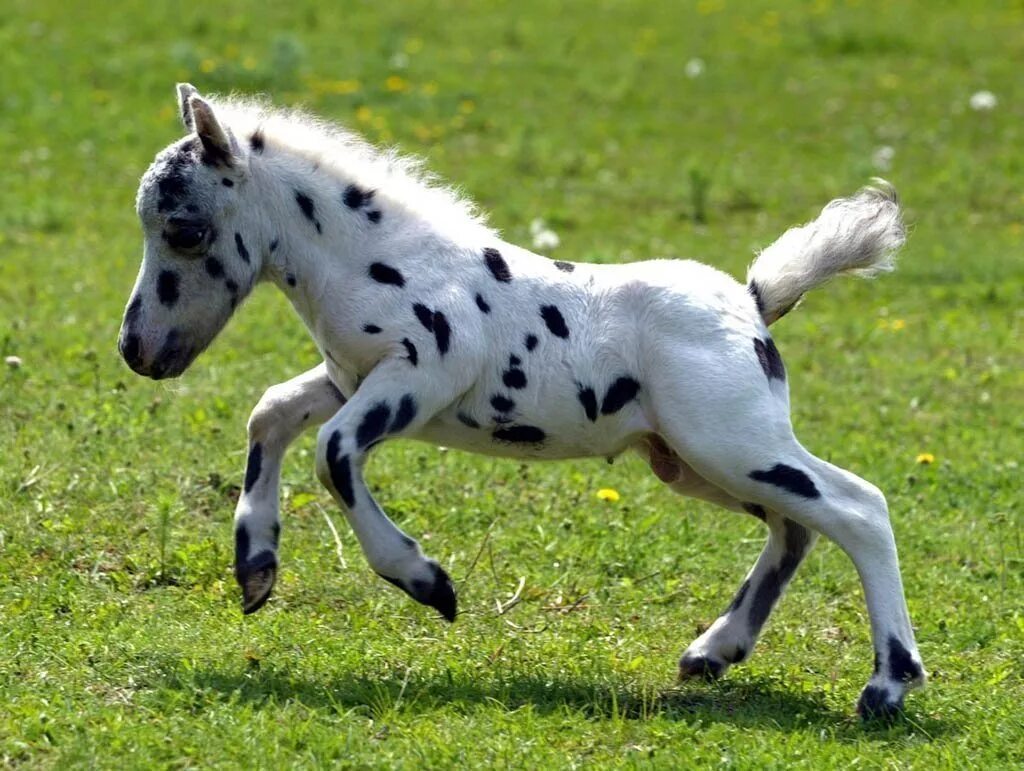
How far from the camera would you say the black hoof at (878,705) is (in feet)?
19.8

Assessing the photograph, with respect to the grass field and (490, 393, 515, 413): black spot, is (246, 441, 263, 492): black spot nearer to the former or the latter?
the grass field

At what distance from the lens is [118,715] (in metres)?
5.42

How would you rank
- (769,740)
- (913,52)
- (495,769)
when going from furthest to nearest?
(913,52), (769,740), (495,769)

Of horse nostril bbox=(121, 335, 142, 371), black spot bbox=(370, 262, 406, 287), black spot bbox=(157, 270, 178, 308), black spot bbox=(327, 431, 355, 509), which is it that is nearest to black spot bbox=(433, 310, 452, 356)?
black spot bbox=(370, 262, 406, 287)

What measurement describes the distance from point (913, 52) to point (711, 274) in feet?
48.4

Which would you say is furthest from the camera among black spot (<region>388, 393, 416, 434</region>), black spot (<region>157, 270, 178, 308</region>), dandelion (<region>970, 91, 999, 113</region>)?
dandelion (<region>970, 91, 999, 113</region>)

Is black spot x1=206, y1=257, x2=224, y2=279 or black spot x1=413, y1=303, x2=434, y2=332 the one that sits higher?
black spot x1=206, y1=257, x2=224, y2=279

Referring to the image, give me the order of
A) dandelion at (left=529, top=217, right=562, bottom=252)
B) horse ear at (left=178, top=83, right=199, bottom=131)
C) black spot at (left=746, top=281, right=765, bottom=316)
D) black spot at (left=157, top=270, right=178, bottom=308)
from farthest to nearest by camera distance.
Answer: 1. dandelion at (left=529, top=217, right=562, bottom=252)
2. black spot at (left=746, top=281, right=765, bottom=316)
3. horse ear at (left=178, top=83, right=199, bottom=131)
4. black spot at (left=157, top=270, right=178, bottom=308)

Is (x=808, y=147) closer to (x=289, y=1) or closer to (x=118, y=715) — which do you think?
(x=289, y=1)

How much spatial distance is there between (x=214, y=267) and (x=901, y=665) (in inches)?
114

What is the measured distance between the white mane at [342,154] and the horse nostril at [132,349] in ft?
2.78

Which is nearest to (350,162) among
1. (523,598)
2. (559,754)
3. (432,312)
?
(432,312)

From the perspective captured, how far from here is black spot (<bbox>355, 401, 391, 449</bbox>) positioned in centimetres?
601

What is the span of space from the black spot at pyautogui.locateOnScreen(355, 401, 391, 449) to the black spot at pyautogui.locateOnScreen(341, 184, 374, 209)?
0.88 metres
